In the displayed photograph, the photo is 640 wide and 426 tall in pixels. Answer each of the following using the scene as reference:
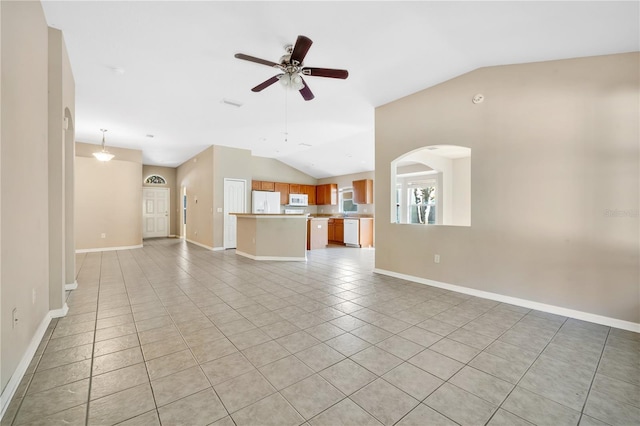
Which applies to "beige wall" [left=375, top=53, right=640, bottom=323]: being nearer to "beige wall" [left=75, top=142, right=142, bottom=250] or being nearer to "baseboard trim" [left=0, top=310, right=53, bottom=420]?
"baseboard trim" [left=0, top=310, right=53, bottom=420]

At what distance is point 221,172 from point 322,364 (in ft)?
22.0

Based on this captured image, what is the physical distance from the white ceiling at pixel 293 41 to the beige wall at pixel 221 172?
249 centimetres

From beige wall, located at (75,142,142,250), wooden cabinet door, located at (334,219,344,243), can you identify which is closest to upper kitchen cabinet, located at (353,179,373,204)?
wooden cabinet door, located at (334,219,344,243)

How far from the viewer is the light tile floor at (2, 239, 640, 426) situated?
147 centimetres

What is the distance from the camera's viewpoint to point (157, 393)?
160 centimetres

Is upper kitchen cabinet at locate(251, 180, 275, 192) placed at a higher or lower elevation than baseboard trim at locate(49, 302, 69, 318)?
higher

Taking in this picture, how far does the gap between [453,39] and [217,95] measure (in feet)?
11.1

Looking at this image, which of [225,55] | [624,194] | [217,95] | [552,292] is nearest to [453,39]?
[624,194]

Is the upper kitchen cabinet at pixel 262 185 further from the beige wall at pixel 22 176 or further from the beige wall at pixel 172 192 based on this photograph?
the beige wall at pixel 22 176

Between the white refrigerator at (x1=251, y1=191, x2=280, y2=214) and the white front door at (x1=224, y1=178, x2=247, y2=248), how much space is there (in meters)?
0.34

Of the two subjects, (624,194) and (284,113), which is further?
(284,113)

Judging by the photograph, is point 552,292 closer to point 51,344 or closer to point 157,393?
point 157,393

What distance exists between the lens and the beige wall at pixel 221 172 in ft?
24.3

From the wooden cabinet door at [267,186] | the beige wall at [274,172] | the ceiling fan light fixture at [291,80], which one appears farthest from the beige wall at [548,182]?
the beige wall at [274,172]
